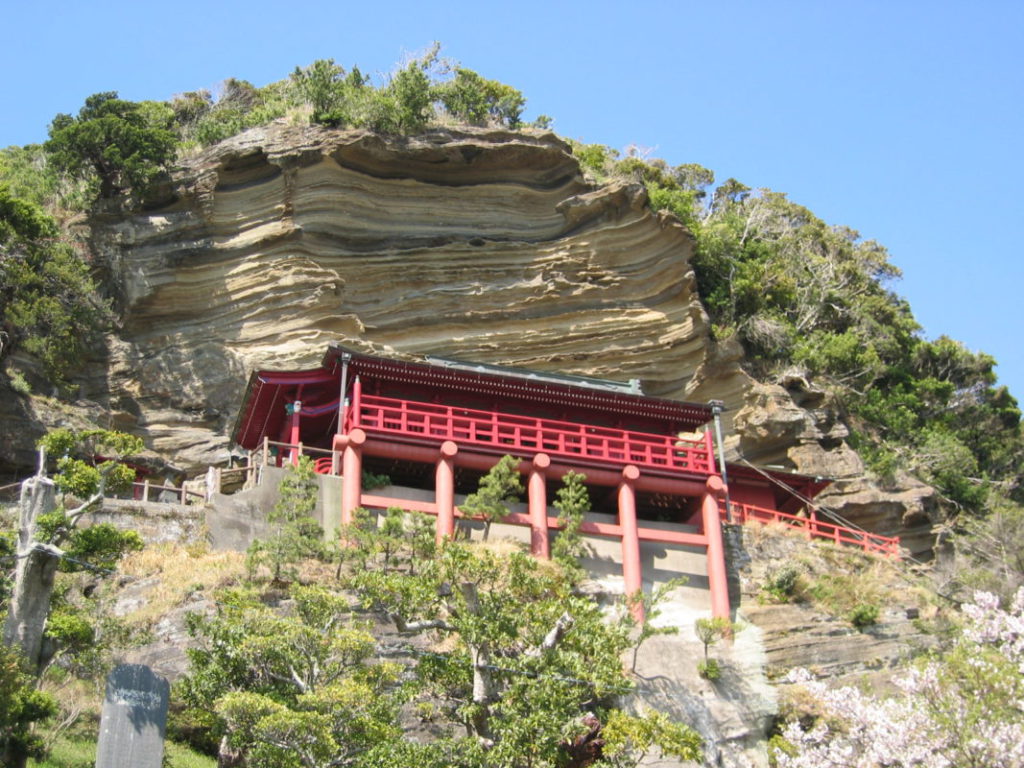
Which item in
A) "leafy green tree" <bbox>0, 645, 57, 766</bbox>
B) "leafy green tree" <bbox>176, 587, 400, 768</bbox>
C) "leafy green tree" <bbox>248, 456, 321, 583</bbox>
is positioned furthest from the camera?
"leafy green tree" <bbox>248, 456, 321, 583</bbox>

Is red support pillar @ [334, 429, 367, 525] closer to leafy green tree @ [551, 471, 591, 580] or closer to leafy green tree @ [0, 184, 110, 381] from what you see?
leafy green tree @ [551, 471, 591, 580]

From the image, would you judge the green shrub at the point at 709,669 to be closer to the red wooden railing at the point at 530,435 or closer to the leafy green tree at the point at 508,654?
the leafy green tree at the point at 508,654

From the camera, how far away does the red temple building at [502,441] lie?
28.6 m

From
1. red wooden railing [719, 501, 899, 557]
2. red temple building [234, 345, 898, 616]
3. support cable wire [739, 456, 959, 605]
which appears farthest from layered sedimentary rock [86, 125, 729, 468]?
red wooden railing [719, 501, 899, 557]

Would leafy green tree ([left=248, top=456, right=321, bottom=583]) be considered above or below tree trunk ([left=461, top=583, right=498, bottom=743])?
above

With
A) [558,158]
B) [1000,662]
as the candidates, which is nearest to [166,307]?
[558,158]

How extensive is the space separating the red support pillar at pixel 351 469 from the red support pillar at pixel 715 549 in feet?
27.0

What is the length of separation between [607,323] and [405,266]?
6561 millimetres

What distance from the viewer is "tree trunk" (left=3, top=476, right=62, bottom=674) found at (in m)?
18.6

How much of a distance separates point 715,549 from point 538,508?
168 inches

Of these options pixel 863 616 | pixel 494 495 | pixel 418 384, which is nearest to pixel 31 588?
pixel 494 495

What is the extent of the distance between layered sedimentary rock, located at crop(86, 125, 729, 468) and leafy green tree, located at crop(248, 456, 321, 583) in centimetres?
1088

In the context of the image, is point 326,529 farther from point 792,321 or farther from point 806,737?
point 792,321

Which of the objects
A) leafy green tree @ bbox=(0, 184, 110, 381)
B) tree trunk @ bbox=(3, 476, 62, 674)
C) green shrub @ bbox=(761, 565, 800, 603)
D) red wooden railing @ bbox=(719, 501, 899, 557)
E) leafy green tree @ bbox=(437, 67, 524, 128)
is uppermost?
leafy green tree @ bbox=(437, 67, 524, 128)
